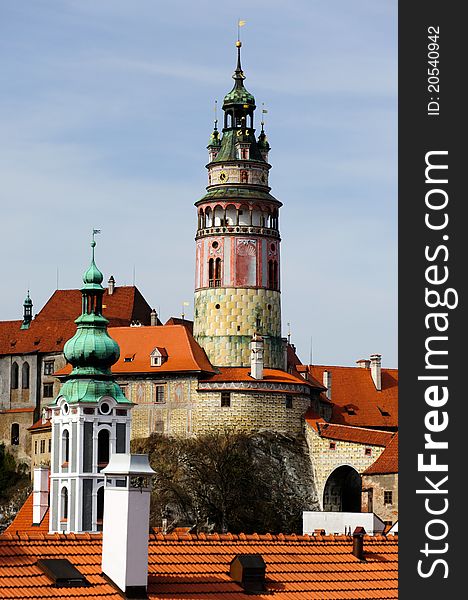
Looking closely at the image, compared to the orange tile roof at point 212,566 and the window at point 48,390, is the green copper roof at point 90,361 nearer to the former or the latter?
the window at point 48,390

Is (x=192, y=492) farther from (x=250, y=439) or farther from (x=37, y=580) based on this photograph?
(x=37, y=580)

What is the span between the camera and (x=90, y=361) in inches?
2387

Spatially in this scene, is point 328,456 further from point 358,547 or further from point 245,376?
point 358,547

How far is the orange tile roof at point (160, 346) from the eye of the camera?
74.1 metres

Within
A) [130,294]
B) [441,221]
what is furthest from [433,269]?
[130,294]

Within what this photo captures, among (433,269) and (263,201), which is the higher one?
(263,201)

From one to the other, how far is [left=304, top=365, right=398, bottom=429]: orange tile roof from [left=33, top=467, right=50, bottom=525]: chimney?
2207 centimetres

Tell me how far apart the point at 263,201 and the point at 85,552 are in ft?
192

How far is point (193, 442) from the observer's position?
72.4 meters

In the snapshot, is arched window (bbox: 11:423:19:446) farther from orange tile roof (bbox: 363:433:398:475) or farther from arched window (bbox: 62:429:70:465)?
arched window (bbox: 62:429:70:465)

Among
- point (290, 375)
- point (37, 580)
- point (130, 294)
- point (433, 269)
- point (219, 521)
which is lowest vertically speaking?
point (37, 580)

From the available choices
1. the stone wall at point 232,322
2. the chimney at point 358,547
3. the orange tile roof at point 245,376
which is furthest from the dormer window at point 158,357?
the chimney at point 358,547

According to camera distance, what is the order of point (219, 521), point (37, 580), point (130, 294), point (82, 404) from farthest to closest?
1. point (130, 294)
2. point (219, 521)
3. point (82, 404)
4. point (37, 580)

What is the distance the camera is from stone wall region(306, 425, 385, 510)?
7244 centimetres
